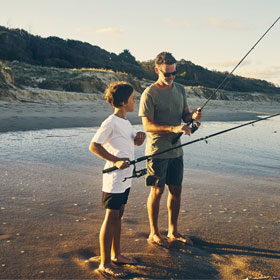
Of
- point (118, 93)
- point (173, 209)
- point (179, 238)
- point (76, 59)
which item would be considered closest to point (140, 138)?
point (118, 93)

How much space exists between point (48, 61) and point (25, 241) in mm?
32410

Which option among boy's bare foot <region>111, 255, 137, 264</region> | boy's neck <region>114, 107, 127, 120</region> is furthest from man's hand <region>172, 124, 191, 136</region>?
boy's bare foot <region>111, 255, 137, 264</region>

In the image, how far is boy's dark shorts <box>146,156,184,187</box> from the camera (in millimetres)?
3090

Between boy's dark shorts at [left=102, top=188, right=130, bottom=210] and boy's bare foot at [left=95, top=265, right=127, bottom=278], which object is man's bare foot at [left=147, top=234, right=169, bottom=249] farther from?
boy's dark shorts at [left=102, top=188, right=130, bottom=210]

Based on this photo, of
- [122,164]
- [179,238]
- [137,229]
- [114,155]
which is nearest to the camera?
[122,164]

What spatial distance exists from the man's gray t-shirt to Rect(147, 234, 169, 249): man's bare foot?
69 cm

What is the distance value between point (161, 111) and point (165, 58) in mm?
447

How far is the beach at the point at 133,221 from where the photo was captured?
8.68 feet

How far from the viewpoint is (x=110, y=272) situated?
8.13 ft

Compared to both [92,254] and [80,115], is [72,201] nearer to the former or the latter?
[92,254]

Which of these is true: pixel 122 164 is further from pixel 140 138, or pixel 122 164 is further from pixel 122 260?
pixel 122 260

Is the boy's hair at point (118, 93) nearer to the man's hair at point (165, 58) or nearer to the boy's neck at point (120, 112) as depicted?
the boy's neck at point (120, 112)

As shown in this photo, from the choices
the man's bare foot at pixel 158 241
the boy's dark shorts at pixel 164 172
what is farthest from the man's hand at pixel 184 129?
the man's bare foot at pixel 158 241

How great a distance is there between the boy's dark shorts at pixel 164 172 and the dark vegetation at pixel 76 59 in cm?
1650
